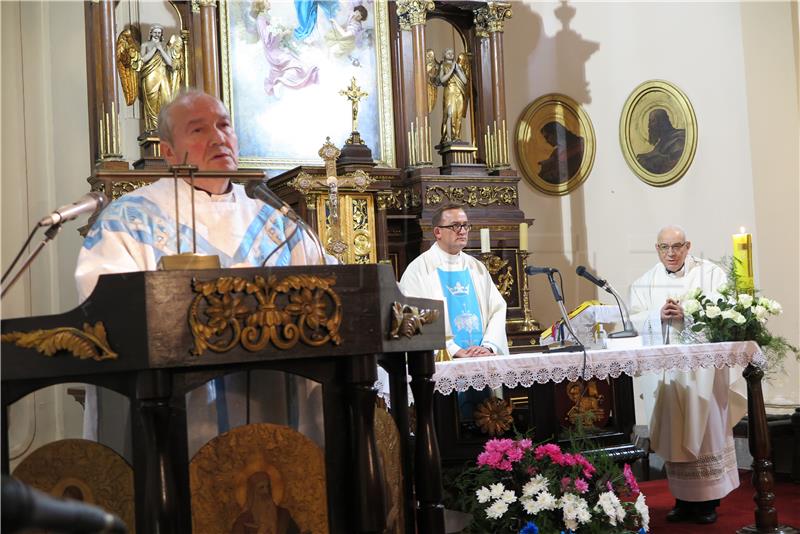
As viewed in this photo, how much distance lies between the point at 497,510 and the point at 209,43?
5090mm

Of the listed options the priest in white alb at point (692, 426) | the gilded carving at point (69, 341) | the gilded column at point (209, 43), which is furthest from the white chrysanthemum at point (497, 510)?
the gilded column at point (209, 43)

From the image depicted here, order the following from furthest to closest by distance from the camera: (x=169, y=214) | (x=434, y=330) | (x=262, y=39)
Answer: (x=262, y=39) → (x=169, y=214) → (x=434, y=330)

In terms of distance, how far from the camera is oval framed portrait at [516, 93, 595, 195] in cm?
1028

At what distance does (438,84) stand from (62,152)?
3.25m

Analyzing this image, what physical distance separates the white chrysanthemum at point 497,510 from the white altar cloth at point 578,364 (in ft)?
2.49

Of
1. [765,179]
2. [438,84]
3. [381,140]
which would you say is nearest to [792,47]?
[765,179]

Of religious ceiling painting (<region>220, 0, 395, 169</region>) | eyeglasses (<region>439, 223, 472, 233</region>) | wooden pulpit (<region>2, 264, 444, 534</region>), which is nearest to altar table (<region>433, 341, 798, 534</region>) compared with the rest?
eyeglasses (<region>439, 223, 472, 233</region>)

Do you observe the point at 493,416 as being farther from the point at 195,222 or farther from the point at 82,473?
the point at 82,473

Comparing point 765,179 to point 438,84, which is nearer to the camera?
point 438,84

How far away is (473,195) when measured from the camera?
8.90 meters

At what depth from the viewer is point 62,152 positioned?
328 inches

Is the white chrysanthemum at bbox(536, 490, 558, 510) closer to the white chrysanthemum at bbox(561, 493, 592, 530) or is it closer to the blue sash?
the white chrysanthemum at bbox(561, 493, 592, 530)

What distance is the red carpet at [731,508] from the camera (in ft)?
21.0

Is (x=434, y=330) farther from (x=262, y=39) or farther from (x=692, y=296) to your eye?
(x=262, y=39)
